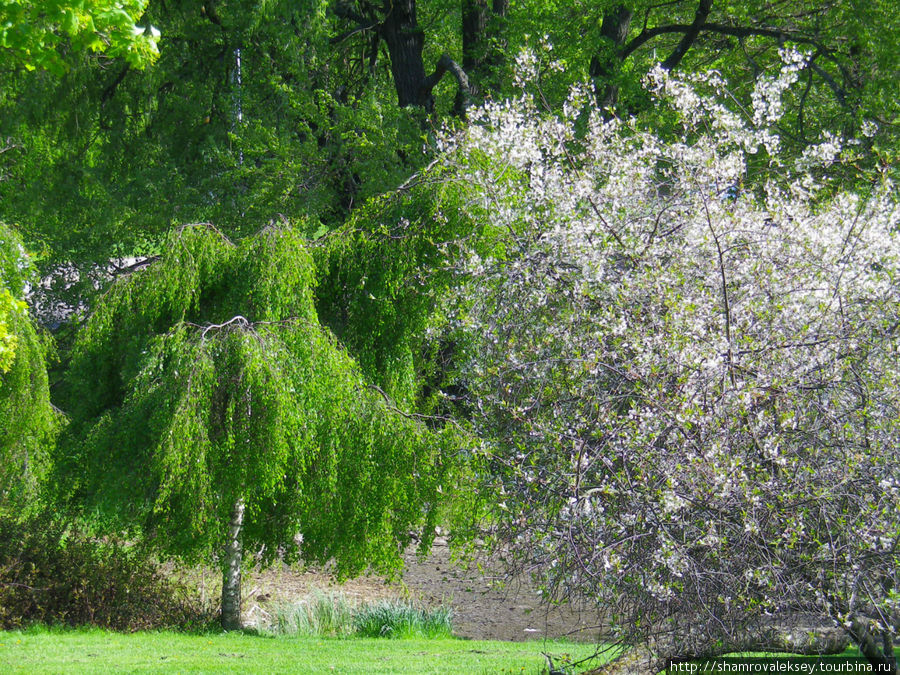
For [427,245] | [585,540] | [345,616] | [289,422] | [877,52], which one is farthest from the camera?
[877,52]

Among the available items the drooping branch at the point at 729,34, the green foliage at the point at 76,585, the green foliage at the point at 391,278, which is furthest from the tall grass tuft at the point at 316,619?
the drooping branch at the point at 729,34

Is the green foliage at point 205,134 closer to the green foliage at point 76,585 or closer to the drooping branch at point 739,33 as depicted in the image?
the drooping branch at point 739,33

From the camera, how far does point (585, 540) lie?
5047 millimetres

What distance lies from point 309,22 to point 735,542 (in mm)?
9039

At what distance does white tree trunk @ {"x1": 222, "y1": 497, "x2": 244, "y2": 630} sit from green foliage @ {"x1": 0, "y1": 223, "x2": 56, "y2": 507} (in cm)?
235

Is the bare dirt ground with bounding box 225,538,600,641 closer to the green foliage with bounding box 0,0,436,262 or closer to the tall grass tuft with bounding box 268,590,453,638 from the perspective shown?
the tall grass tuft with bounding box 268,590,453,638

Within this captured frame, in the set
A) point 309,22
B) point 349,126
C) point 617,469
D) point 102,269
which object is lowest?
point 617,469

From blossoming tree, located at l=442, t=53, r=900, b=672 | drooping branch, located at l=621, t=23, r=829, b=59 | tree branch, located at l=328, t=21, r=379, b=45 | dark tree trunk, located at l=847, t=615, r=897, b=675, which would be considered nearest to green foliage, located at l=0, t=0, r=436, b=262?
tree branch, located at l=328, t=21, r=379, b=45

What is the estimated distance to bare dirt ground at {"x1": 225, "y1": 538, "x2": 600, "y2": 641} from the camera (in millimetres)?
10430

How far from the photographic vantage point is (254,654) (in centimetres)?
786

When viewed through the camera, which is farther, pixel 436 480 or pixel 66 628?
pixel 66 628

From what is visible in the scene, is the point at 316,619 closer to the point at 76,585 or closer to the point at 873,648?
the point at 76,585

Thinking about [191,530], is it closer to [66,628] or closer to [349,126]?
[66,628]

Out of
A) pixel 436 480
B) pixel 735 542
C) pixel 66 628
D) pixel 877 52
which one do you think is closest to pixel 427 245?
pixel 436 480
